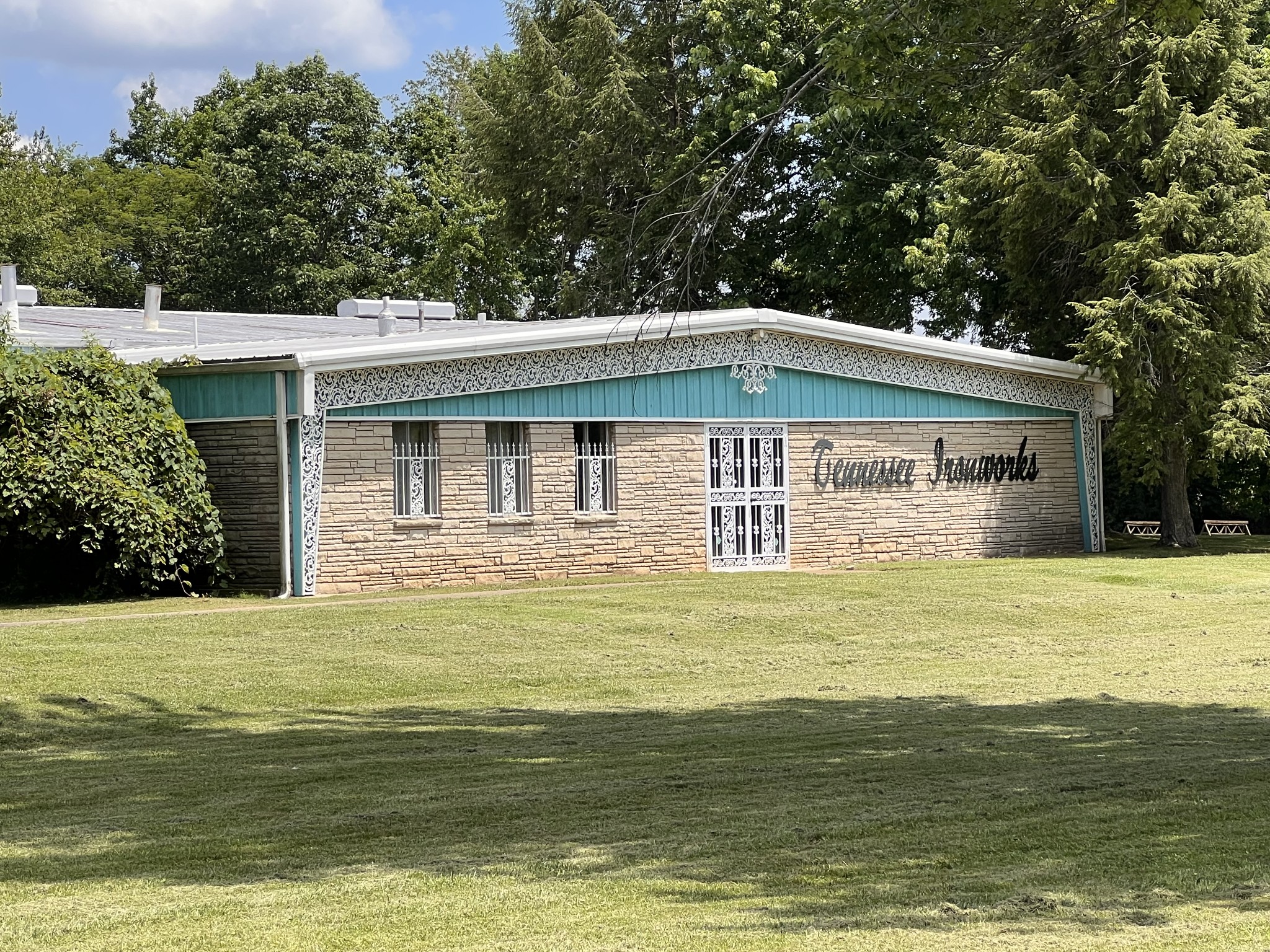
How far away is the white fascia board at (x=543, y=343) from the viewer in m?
20.2

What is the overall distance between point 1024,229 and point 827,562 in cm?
848

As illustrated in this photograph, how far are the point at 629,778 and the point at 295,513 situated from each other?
11902 mm

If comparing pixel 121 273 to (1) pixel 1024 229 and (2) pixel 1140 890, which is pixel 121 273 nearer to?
(1) pixel 1024 229

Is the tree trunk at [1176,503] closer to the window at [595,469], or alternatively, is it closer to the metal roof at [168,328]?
the window at [595,469]

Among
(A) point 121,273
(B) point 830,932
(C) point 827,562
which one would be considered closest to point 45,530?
(C) point 827,562

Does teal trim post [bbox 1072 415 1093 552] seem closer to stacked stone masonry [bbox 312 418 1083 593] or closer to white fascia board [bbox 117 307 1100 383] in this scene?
stacked stone masonry [bbox 312 418 1083 593]

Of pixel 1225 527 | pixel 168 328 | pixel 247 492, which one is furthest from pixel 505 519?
pixel 1225 527

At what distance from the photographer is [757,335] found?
2417cm

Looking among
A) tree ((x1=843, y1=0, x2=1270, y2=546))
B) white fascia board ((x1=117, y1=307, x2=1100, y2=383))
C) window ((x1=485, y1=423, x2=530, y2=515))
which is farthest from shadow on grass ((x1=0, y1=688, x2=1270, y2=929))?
tree ((x1=843, y1=0, x2=1270, y2=546))

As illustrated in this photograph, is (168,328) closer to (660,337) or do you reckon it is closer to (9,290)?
(9,290)

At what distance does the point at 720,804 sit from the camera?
809 cm

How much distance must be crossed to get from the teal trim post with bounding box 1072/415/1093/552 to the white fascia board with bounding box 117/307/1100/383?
246 centimetres

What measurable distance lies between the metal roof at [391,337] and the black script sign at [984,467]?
1403 mm

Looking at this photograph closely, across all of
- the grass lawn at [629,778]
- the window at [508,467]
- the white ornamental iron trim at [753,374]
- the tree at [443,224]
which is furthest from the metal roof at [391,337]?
the tree at [443,224]
